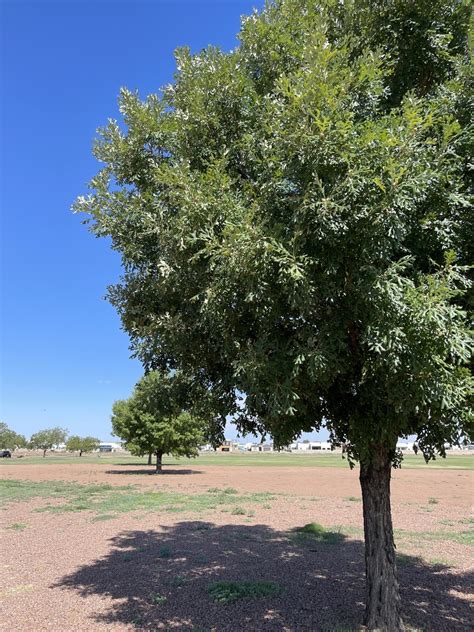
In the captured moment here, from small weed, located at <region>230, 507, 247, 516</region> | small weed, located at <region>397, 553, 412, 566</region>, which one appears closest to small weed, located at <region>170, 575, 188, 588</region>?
small weed, located at <region>397, 553, 412, 566</region>

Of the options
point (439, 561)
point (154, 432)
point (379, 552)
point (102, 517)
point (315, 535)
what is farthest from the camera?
point (154, 432)

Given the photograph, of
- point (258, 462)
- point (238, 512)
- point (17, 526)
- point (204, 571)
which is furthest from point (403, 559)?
point (258, 462)

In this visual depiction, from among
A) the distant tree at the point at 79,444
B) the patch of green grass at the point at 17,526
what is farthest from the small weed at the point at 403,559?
the distant tree at the point at 79,444

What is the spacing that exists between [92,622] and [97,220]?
668 centimetres

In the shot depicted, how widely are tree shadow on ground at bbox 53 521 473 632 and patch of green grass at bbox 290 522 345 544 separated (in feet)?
0.32

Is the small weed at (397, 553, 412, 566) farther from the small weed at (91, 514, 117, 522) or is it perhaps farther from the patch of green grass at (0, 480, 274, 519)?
the small weed at (91, 514, 117, 522)

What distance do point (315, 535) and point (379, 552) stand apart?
10.2 m

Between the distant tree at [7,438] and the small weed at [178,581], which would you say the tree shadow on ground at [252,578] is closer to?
the small weed at [178,581]

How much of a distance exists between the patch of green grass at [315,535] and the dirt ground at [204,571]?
0.33m

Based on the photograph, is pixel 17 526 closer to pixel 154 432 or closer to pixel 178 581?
pixel 178 581

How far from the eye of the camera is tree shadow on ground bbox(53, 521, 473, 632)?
846 cm

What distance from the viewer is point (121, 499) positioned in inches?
1077

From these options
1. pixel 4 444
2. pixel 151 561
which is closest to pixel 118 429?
pixel 151 561

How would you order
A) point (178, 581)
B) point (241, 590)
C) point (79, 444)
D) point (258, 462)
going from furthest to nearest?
1. point (79, 444)
2. point (258, 462)
3. point (178, 581)
4. point (241, 590)
